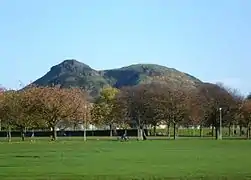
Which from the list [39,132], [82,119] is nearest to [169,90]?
[82,119]

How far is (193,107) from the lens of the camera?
383 ft

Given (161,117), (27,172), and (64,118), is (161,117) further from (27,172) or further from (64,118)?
(27,172)

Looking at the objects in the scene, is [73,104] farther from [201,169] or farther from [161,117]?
[201,169]

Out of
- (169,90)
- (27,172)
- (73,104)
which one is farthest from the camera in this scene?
(169,90)

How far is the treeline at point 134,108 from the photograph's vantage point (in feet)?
359

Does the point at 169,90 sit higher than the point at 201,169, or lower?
higher

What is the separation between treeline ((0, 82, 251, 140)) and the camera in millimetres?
109319

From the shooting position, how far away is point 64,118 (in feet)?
362

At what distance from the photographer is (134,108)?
128250mm

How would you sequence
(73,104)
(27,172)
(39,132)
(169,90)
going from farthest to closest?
(39,132)
(169,90)
(73,104)
(27,172)

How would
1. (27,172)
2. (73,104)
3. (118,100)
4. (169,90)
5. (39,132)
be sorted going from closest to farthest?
(27,172) < (73,104) < (169,90) < (118,100) < (39,132)

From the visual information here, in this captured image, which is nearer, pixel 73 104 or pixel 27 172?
pixel 27 172

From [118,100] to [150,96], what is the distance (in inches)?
584

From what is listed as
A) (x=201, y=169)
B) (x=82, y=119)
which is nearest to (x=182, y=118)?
(x=82, y=119)
